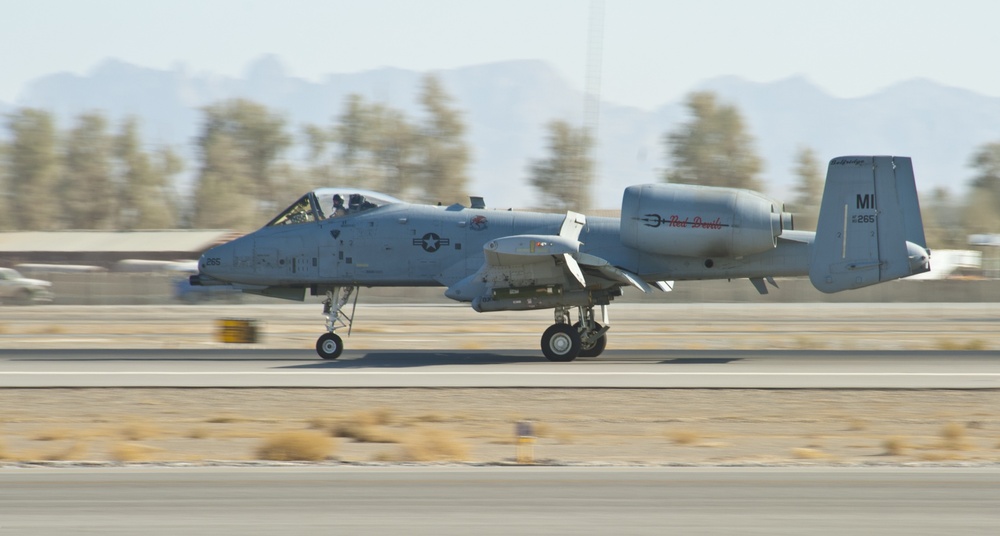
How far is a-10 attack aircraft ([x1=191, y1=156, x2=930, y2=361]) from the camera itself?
21812mm

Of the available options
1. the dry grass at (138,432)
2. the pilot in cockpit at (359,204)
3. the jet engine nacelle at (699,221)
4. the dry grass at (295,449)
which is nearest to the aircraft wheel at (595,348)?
the jet engine nacelle at (699,221)

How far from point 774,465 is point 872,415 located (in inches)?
200

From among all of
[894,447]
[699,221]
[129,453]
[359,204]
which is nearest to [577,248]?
[699,221]

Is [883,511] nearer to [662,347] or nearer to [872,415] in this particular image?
[872,415]

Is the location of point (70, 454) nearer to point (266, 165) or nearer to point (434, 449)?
point (434, 449)

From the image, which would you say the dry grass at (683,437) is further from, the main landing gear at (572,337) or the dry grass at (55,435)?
the main landing gear at (572,337)

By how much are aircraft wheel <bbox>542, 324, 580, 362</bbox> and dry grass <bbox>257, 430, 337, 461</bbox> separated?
10490mm

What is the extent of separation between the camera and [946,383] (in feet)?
63.0

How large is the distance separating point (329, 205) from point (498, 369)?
560 centimetres

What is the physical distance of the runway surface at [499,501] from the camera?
927 cm

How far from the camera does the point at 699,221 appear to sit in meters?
22.4

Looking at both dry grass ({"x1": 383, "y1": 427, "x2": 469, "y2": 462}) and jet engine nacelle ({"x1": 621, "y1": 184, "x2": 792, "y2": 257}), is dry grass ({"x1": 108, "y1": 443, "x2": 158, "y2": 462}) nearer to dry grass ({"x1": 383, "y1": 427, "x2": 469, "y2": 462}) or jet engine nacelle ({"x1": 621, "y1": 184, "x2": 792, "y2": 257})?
dry grass ({"x1": 383, "y1": 427, "x2": 469, "y2": 462})

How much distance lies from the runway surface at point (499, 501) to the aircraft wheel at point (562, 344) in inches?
446

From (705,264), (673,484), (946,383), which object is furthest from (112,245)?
(673,484)
